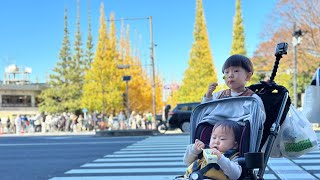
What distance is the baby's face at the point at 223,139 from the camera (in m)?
3.15

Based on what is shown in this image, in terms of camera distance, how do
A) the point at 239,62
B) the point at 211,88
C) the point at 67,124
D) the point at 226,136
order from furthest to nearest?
the point at 67,124 < the point at 211,88 < the point at 239,62 < the point at 226,136

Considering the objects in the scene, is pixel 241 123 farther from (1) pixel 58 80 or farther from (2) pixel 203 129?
(1) pixel 58 80

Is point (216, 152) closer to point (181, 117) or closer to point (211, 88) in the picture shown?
point (211, 88)

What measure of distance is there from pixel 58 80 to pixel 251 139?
4185cm

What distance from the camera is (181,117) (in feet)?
71.4

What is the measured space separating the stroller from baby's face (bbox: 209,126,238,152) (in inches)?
2.9

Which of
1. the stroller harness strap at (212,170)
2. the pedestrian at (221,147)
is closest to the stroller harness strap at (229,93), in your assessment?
the pedestrian at (221,147)

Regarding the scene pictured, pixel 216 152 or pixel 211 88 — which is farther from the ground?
pixel 211 88

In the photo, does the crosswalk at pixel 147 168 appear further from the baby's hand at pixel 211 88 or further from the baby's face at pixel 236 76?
the baby's face at pixel 236 76

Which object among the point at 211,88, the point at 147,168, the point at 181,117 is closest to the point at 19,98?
the point at 181,117

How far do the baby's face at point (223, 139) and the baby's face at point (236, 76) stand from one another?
431mm

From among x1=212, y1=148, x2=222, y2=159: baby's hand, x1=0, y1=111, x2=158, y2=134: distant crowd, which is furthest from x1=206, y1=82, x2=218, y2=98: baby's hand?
x1=0, y1=111, x2=158, y2=134: distant crowd

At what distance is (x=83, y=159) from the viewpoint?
34.5 ft

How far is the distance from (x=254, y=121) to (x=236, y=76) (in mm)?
422
